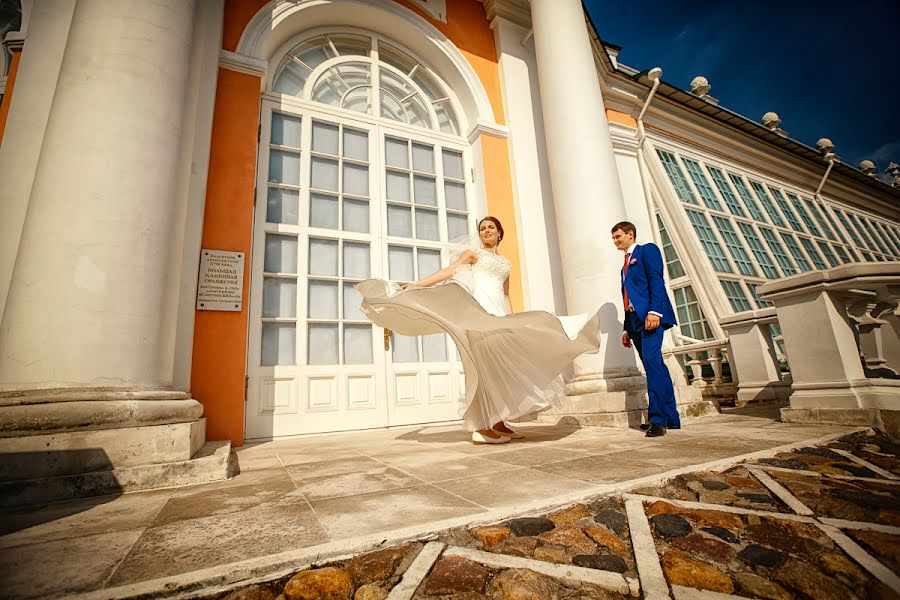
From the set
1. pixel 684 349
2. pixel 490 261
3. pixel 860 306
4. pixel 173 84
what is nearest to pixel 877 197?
A: pixel 684 349

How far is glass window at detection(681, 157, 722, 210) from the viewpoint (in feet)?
28.8

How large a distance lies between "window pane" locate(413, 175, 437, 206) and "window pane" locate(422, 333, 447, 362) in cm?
183

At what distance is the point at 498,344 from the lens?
2.93 metres

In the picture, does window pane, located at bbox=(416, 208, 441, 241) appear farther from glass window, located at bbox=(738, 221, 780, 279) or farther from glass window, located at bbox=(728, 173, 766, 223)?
glass window, located at bbox=(728, 173, 766, 223)

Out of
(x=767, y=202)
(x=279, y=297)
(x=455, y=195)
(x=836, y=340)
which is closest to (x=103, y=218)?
(x=279, y=297)

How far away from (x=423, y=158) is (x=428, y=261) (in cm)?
152

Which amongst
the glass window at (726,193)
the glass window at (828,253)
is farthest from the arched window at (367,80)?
the glass window at (828,253)

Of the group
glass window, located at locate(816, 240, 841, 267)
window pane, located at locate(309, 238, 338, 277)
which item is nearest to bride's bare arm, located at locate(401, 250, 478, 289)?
window pane, located at locate(309, 238, 338, 277)

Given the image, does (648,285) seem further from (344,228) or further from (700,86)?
(700,86)

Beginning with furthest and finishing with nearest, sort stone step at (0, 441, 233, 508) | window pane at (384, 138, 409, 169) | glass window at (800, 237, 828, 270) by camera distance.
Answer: glass window at (800, 237, 828, 270) < window pane at (384, 138, 409, 169) < stone step at (0, 441, 233, 508)

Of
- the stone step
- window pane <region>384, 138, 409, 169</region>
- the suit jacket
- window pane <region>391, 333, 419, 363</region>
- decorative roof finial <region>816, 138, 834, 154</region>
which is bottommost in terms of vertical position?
the stone step

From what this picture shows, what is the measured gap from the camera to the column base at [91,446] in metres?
1.74

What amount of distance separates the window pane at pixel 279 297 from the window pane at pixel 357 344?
0.62 meters

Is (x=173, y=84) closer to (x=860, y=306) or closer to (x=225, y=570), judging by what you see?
(x=225, y=570)
